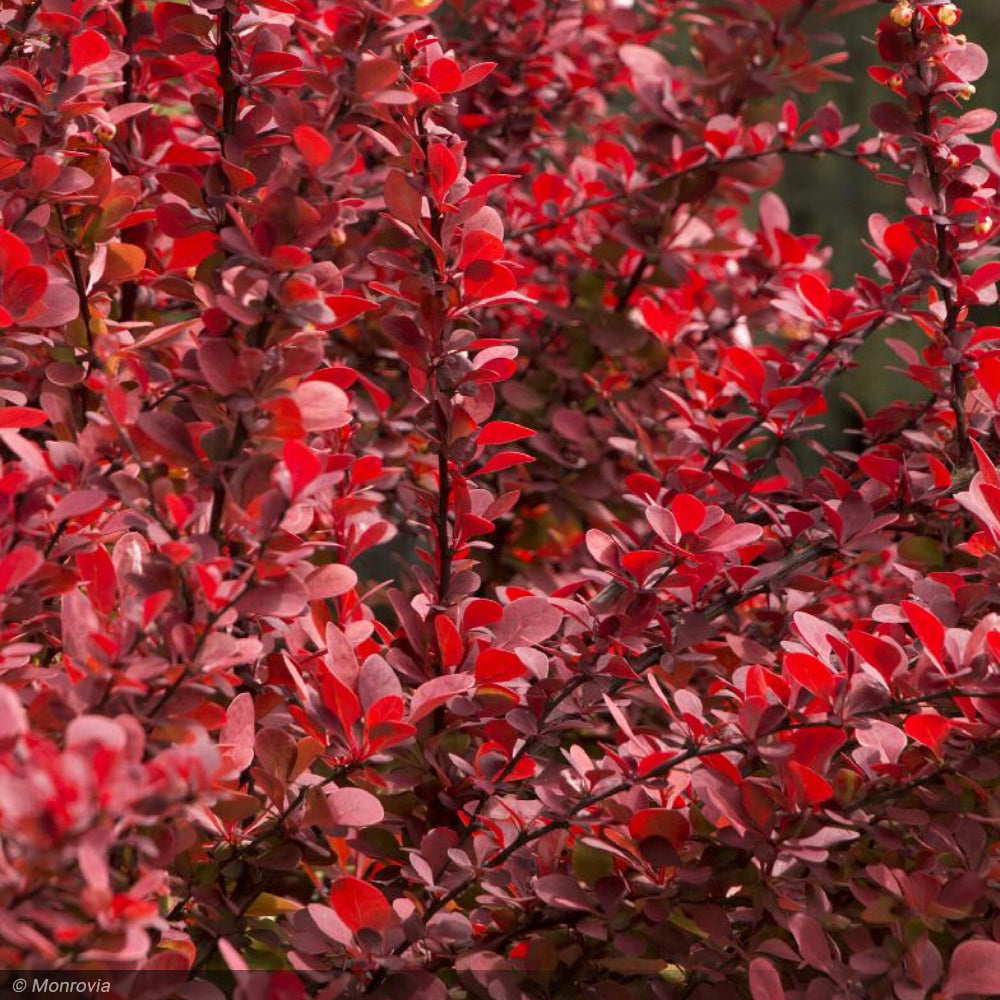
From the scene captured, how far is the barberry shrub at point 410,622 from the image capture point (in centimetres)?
65

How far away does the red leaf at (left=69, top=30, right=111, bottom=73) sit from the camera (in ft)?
2.82

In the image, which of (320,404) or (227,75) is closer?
(320,404)

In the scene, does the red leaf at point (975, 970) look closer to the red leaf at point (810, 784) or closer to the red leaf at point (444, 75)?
the red leaf at point (810, 784)

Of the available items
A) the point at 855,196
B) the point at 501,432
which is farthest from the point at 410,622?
the point at 855,196

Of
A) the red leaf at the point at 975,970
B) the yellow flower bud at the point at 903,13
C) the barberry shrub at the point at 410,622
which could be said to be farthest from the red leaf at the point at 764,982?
the yellow flower bud at the point at 903,13

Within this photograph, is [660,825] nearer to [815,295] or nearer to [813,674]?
[813,674]

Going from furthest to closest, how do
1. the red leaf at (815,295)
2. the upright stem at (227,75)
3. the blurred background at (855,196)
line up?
1. the blurred background at (855,196)
2. the red leaf at (815,295)
3. the upright stem at (227,75)

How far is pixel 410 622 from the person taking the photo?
90cm

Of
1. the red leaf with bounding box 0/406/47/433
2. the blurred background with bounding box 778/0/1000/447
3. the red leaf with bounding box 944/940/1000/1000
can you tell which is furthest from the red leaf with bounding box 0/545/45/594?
the blurred background with bounding box 778/0/1000/447

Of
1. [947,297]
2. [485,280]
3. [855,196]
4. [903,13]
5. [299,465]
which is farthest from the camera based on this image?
[855,196]

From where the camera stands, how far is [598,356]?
1.56 m

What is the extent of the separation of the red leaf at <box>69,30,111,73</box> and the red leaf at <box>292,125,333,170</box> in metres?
0.26

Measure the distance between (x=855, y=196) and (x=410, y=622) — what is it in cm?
330

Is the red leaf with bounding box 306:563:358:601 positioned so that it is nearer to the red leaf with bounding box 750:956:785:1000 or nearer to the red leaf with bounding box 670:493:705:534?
the red leaf with bounding box 670:493:705:534
